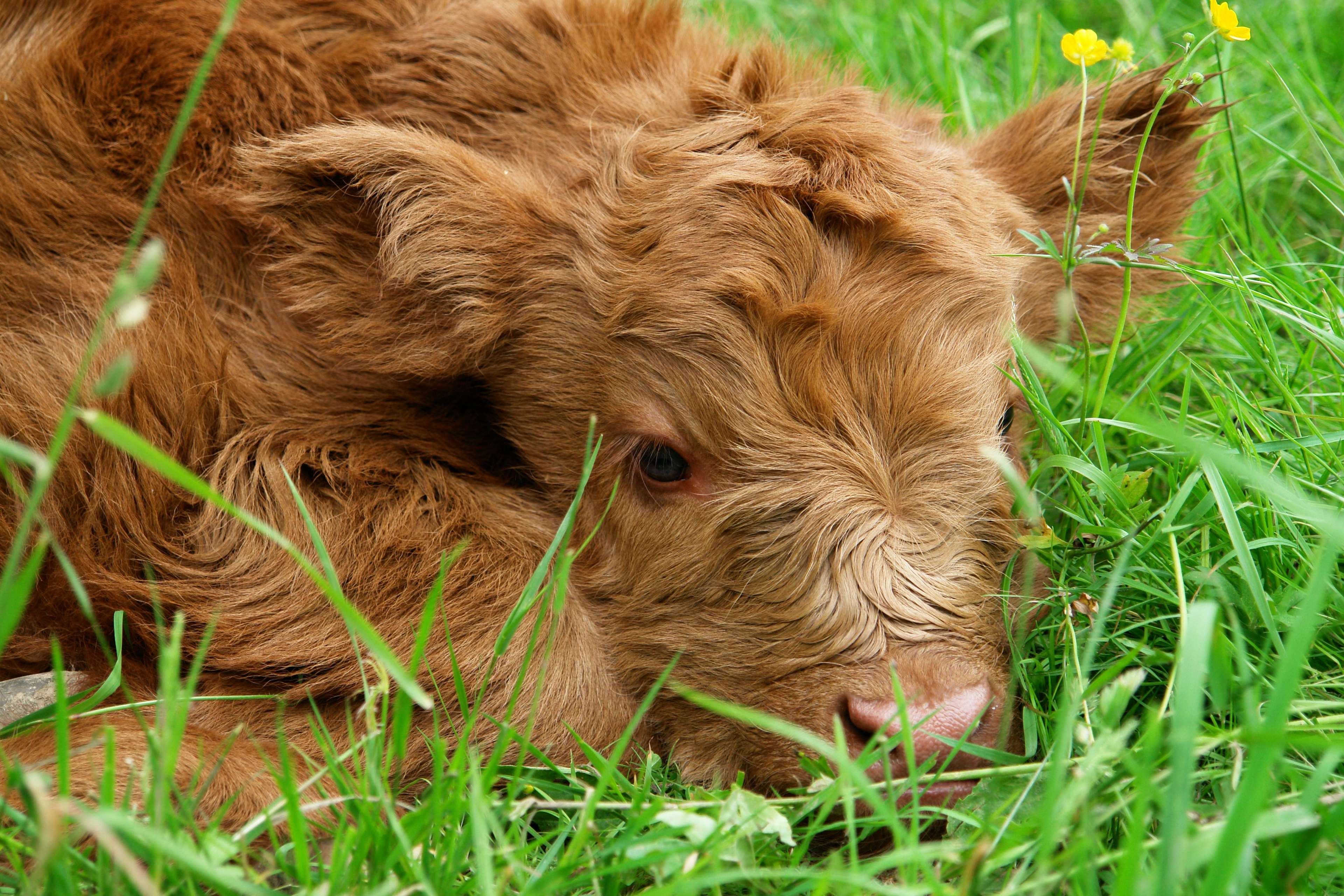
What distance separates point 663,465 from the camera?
3.32 metres

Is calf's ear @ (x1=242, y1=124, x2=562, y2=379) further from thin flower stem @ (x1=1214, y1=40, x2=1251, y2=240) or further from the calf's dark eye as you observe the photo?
thin flower stem @ (x1=1214, y1=40, x2=1251, y2=240)

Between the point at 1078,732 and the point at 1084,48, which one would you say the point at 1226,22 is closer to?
the point at 1084,48

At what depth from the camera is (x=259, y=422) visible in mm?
3438

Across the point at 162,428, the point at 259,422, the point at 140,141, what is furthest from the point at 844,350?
the point at 140,141

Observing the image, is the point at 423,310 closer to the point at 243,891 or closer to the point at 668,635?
the point at 668,635

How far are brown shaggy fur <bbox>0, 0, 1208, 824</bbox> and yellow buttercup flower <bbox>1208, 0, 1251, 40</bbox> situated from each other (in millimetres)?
378

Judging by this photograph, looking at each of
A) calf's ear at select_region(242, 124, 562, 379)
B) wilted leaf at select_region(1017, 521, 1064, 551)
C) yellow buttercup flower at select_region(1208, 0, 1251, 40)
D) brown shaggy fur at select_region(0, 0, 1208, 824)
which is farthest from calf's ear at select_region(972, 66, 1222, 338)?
calf's ear at select_region(242, 124, 562, 379)

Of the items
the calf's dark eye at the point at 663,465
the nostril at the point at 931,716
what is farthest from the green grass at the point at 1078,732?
the calf's dark eye at the point at 663,465

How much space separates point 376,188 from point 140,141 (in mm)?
832

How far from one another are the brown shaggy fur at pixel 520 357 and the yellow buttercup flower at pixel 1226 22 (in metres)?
0.38

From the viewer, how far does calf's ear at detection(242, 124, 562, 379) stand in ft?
11.0

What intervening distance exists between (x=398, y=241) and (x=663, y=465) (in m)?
0.96

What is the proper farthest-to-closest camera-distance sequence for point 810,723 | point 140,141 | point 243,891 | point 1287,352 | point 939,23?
point 939,23 → point 1287,352 → point 140,141 → point 810,723 → point 243,891

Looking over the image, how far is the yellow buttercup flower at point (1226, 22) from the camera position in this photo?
11.1 ft
